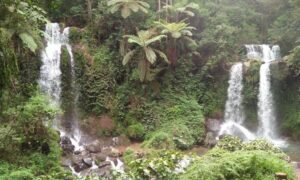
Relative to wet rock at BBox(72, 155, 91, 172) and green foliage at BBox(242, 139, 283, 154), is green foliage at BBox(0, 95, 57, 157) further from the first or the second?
green foliage at BBox(242, 139, 283, 154)

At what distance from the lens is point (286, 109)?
17719 mm

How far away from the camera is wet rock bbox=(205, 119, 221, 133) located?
17375mm

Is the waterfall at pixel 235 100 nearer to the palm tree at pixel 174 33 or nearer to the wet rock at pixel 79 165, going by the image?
the palm tree at pixel 174 33

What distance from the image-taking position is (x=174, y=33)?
56.5 feet

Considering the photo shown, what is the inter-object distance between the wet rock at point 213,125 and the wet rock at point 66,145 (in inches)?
219

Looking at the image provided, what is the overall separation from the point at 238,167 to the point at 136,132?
908 centimetres

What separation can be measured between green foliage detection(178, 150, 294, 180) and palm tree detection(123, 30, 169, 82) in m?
8.69

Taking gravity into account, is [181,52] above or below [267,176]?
above

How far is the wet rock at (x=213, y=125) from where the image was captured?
17.4m

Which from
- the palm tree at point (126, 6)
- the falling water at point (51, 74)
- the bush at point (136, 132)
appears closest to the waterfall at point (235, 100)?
the bush at point (136, 132)

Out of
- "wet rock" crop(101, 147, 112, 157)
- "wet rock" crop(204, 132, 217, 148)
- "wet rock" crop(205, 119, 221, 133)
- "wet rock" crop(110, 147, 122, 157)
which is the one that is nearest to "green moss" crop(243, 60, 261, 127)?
"wet rock" crop(205, 119, 221, 133)

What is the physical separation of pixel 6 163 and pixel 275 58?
1260 cm

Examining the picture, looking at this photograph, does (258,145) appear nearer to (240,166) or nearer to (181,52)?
(240,166)

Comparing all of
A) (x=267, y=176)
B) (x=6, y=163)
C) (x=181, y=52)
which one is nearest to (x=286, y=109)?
(x=181, y=52)
